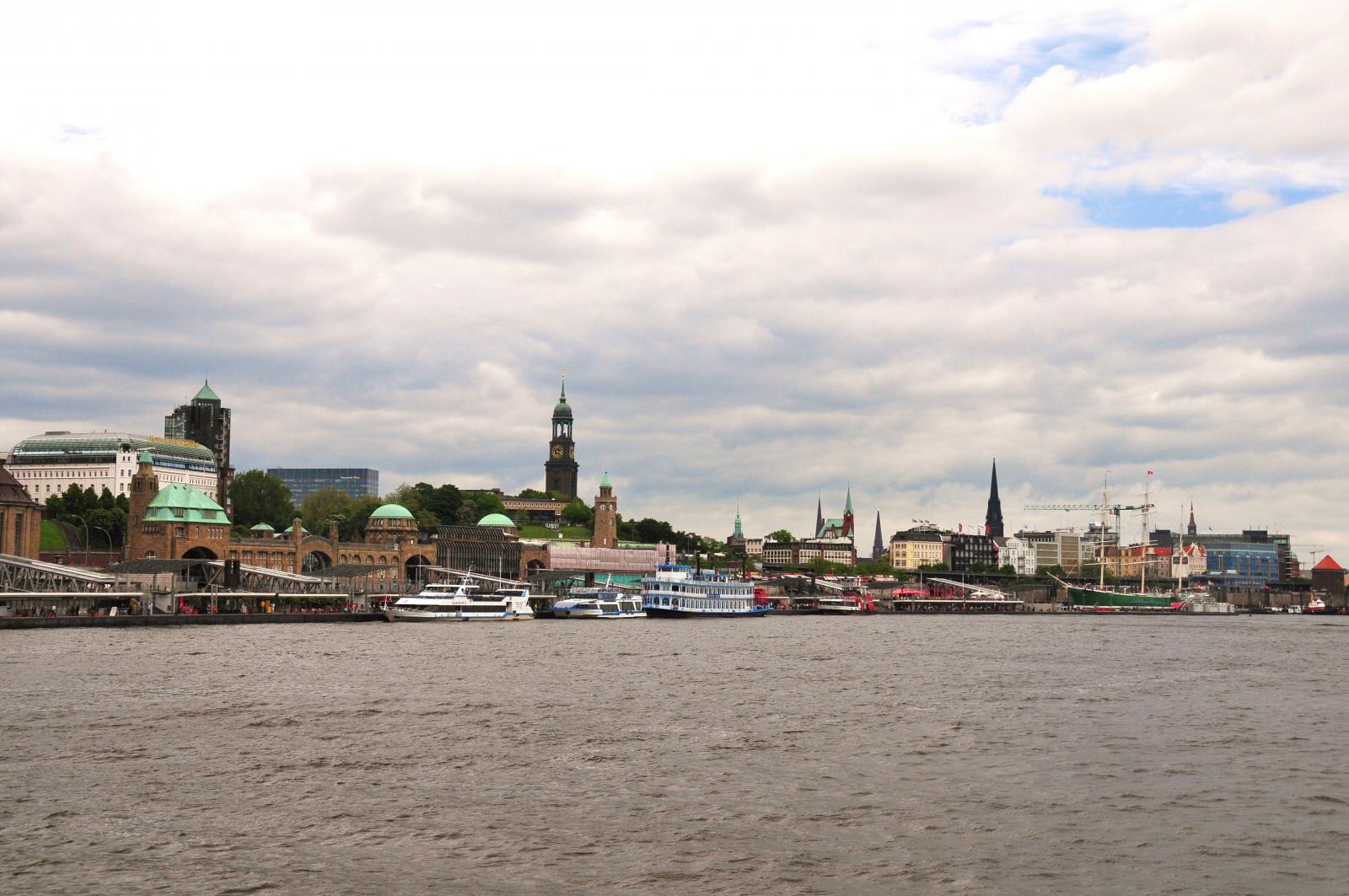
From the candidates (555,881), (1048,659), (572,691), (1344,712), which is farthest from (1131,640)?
(555,881)

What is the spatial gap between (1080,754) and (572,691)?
22.5m

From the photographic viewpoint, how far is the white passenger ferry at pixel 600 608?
486 ft

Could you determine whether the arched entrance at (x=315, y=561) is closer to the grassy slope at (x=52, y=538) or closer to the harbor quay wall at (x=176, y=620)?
the grassy slope at (x=52, y=538)

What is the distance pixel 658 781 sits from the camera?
33.9 meters

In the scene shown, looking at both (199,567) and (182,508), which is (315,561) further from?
(199,567)

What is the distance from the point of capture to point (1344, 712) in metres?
51.3

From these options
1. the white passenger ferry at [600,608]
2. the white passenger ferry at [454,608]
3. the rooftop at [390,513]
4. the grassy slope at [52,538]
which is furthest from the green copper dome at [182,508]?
the white passenger ferry at [600,608]

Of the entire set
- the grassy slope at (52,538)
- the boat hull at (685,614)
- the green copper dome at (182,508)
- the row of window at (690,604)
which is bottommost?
the boat hull at (685,614)

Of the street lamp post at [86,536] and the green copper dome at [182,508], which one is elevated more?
the green copper dome at [182,508]

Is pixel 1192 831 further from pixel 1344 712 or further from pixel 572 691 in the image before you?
pixel 572 691

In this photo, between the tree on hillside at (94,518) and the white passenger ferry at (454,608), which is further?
the tree on hillside at (94,518)

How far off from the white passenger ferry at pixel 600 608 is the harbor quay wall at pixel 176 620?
2563cm

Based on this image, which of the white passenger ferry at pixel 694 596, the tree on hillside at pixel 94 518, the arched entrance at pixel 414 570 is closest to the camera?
the white passenger ferry at pixel 694 596

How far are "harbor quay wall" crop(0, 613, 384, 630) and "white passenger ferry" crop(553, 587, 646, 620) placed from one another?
25.6m
